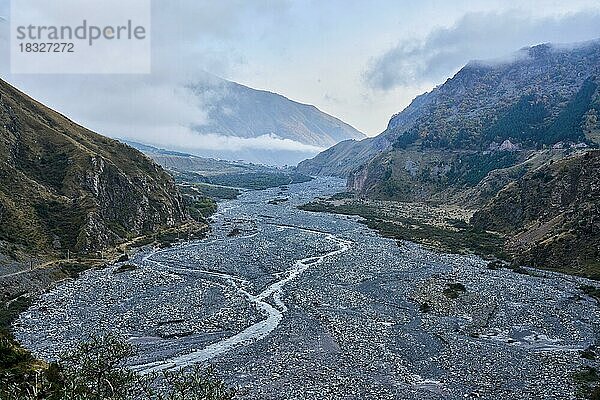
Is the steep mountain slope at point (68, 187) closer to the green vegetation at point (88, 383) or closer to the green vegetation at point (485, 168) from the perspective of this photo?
the green vegetation at point (88, 383)

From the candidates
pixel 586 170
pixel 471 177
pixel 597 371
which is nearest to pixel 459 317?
pixel 597 371

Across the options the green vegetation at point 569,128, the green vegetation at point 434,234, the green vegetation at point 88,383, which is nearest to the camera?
the green vegetation at point 88,383

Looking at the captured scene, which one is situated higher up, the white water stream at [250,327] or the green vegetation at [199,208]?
the green vegetation at [199,208]

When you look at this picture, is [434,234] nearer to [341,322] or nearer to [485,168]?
[341,322]

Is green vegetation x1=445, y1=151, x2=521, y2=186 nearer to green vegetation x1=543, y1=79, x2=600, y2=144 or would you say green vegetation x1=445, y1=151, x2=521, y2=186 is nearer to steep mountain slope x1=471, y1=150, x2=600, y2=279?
green vegetation x1=543, y1=79, x2=600, y2=144

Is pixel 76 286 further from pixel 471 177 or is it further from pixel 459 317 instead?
pixel 471 177

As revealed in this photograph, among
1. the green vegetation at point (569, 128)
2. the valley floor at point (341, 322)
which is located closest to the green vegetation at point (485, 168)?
the green vegetation at point (569, 128)
